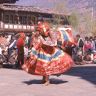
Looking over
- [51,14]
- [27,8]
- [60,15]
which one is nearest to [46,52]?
[27,8]

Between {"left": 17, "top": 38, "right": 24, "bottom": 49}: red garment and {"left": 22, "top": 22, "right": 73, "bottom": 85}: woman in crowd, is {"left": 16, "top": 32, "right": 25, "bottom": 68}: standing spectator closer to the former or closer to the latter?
{"left": 17, "top": 38, "right": 24, "bottom": 49}: red garment

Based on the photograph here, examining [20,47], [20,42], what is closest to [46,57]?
[20,42]

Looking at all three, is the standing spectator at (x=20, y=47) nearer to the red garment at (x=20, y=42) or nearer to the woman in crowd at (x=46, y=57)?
the red garment at (x=20, y=42)

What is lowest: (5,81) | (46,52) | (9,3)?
(5,81)

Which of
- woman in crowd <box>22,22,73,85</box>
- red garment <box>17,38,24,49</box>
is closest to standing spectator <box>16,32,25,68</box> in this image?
red garment <box>17,38,24,49</box>

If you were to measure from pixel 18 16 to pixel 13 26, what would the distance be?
2168 mm

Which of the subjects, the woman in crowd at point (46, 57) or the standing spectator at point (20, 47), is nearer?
the woman in crowd at point (46, 57)

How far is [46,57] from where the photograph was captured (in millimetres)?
13688

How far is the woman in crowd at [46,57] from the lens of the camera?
13609 mm

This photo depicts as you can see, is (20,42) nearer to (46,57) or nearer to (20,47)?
(20,47)

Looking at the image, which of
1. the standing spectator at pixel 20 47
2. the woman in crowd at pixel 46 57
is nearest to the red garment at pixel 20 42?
the standing spectator at pixel 20 47

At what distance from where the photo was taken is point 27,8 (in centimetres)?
6116

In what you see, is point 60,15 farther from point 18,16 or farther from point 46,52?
point 46,52

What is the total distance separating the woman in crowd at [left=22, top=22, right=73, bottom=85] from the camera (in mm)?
13609
